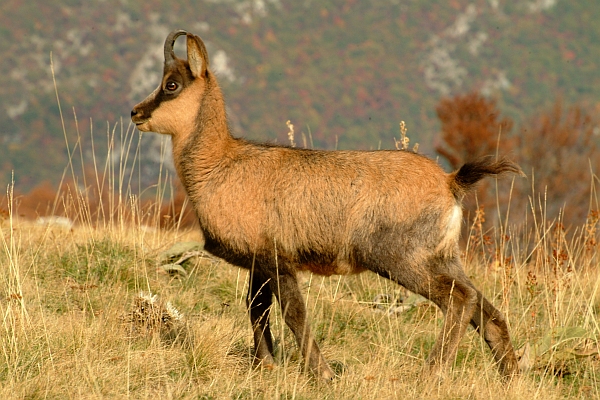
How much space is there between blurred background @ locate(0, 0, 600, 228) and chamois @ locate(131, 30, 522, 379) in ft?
133

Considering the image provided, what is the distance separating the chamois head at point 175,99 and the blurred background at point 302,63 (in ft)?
131

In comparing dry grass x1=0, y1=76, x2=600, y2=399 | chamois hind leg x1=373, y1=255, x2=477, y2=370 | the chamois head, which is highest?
the chamois head

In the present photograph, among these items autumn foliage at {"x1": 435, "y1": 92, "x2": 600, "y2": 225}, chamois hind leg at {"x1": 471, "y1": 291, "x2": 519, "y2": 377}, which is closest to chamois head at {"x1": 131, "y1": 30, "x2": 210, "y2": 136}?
chamois hind leg at {"x1": 471, "y1": 291, "x2": 519, "y2": 377}

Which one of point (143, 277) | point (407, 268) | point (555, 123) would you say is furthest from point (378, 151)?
point (555, 123)

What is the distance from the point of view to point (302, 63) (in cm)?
6850

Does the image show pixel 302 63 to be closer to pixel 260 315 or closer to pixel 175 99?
pixel 175 99

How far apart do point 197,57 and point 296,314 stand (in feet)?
6.82

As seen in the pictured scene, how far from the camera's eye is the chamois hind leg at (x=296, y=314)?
17.6 feet

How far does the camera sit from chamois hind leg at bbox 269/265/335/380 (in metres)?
5.37

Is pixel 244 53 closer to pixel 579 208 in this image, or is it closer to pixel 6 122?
pixel 6 122

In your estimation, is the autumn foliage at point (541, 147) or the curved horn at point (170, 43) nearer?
the curved horn at point (170, 43)

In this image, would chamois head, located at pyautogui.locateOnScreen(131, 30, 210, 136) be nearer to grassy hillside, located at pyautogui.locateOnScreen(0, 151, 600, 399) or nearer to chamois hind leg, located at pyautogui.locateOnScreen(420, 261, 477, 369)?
grassy hillside, located at pyautogui.locateOnScreen(0, 151, 600, 399)

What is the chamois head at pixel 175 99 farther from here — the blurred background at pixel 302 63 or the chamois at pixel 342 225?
the blurred background at pixel 302 63

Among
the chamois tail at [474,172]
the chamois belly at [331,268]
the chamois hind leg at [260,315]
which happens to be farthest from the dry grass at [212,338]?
the chamois tail at [474,172]
